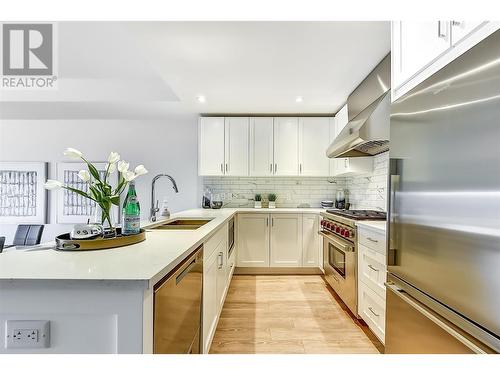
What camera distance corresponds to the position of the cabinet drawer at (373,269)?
1.91 meters

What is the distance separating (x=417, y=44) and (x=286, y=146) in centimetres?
274

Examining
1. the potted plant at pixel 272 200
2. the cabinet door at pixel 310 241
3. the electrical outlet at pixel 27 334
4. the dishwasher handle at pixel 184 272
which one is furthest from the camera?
the potted plant at pixel 272 200

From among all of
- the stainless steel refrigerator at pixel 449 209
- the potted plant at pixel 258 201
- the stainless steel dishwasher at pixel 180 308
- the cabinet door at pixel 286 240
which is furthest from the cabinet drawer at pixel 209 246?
the potted plant at pixel 258 201

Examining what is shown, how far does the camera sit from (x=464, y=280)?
912 millimetres

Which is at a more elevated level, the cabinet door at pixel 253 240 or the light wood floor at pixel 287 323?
the cabinet door at pixel 253 240

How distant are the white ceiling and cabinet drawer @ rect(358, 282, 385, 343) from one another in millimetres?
1963

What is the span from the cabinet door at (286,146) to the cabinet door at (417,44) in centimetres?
249

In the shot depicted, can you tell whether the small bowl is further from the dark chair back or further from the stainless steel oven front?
the dark chair back

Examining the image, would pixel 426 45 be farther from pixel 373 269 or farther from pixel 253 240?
pixel 253 240

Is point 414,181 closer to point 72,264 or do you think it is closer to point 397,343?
point 397,343

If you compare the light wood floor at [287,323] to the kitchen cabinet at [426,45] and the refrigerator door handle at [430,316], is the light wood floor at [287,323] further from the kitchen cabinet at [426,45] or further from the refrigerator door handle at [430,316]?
the kitchen cabinet at [426,45]

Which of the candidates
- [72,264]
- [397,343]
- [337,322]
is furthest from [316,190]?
[72,264]

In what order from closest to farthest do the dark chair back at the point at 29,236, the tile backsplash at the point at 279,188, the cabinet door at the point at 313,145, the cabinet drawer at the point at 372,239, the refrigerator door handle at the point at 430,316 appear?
the refrigerator door handle at the point at 430,316
the cabinet drawer at the point at 372,239
the dark chair back at the point at 29,236
the cabinet door at the point at 313,145
the tile backsplash at the point at 279,188
